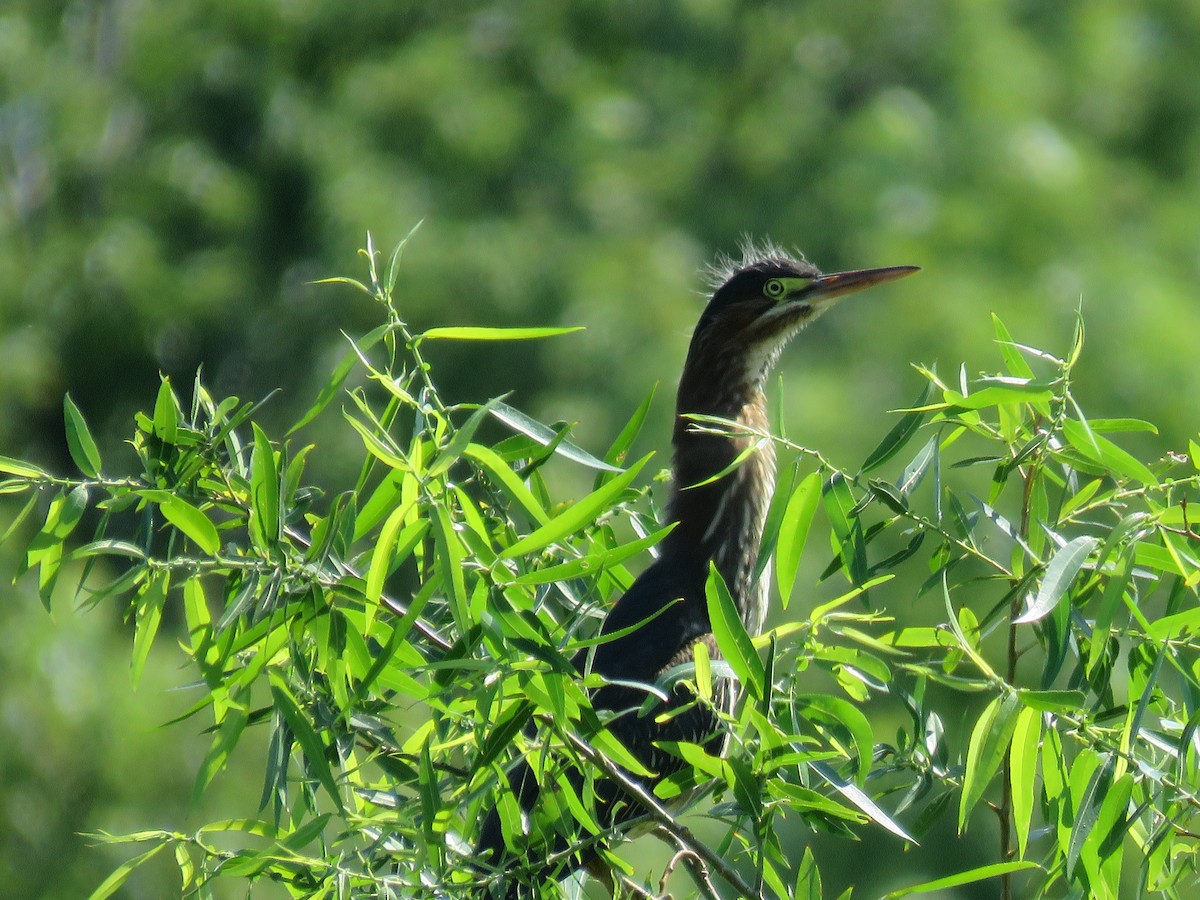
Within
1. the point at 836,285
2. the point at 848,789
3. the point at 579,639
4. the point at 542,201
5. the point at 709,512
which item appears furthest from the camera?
the point at 542,201

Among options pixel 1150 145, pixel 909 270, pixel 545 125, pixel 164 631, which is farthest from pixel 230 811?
pixel 1150 145

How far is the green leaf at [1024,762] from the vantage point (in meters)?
1.70

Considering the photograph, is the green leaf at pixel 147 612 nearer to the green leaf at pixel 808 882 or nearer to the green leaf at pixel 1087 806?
the green leaf at pixel 808 882

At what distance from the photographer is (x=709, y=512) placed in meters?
3.24

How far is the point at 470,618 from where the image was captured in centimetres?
156

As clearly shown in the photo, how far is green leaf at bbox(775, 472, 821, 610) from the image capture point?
1.80m

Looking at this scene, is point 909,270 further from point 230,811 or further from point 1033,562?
point 230,811

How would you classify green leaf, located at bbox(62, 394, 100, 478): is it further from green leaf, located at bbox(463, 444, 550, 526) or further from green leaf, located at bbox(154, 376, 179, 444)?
green leaf, located at bbox(463, 444, 550, 526)

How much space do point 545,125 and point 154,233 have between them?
2.37 meters

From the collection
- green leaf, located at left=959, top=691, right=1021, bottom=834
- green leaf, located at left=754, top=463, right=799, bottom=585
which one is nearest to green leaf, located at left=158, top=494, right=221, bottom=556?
green leaf, located at left=754, top=463, right=799, bottom=585

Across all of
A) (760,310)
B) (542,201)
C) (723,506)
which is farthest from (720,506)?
(542,201)

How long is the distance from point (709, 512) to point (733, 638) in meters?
1.59

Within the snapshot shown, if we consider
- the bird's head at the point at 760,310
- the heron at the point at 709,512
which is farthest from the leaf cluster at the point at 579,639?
the bird's head at the point at 760,310

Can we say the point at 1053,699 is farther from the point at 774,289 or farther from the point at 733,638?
the point at 774,289
